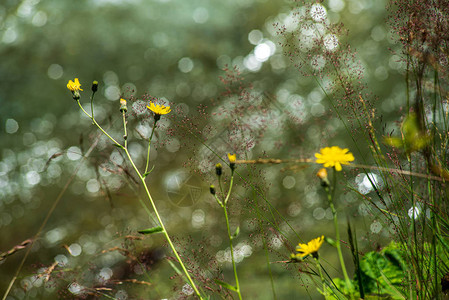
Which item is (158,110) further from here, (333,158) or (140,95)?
(140,95)

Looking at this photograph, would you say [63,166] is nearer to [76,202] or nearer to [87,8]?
[76,202]

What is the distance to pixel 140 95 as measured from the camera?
234cm

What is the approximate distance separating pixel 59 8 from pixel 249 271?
323 centimetres

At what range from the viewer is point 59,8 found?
355cm

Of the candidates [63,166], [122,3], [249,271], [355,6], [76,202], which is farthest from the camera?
[122,3]

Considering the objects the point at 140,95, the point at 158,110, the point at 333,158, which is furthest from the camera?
the point at 140,95

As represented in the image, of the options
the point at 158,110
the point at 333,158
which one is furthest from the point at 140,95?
the point at 333,158

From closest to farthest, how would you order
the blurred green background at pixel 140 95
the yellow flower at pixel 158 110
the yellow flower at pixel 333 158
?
the yellow flower at pixel 333 158 < the yellow flower at pixel 158 110 < the blurred green background at pixel 140 95

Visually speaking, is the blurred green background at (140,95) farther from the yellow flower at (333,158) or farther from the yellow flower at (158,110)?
the yellow flower at (333,158)

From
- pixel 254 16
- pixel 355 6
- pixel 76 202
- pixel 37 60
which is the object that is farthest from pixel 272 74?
pixel 37 60

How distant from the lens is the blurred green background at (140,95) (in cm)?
244

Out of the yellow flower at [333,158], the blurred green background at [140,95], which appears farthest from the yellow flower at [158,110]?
the blurred green background at [140,95]

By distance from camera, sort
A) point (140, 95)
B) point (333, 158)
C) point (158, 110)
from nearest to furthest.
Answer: point (333, 158), point (158, 110), point (140, 95)

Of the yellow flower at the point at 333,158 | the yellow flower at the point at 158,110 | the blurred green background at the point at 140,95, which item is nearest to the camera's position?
the yellow flower at the point at 333,158
